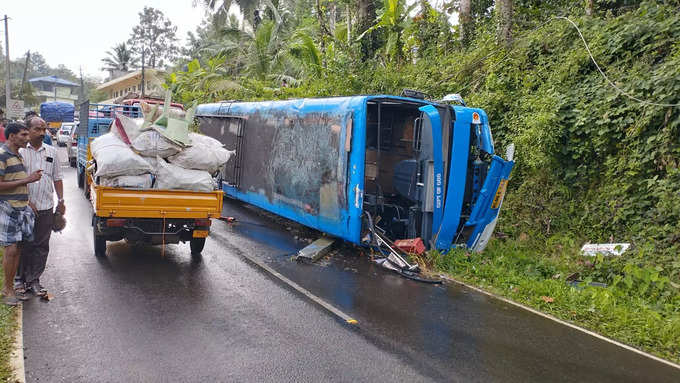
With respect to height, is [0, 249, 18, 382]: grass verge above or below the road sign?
below

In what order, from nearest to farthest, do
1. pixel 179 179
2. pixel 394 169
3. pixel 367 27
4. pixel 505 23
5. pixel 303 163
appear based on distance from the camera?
pixel 179 179 < pixel 394 169 < pixel 303 163 < pixel 505 23 < pixel 367 27

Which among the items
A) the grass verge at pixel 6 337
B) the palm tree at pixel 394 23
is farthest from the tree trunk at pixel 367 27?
the grass verge at pixel 6 337

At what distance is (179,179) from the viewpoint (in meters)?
7.87

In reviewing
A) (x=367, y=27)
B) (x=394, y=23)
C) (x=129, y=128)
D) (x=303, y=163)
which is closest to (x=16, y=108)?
(x=367, y=27)

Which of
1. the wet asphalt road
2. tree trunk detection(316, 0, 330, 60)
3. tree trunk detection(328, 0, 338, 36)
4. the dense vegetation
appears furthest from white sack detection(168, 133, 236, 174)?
tree trunk detection(328, 0, 338, 36)

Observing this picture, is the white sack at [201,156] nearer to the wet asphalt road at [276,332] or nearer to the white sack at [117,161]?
the white sack at [117,161]

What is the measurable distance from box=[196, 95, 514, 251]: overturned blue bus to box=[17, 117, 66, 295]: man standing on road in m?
4.30

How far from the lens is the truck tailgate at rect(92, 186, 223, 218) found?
7277 millimetres

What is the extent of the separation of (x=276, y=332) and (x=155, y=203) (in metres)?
3.12

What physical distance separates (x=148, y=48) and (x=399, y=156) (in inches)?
2868

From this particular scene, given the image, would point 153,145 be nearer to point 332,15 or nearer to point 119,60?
point 332,15

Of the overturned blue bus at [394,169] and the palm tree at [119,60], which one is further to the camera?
the palm tree at [119,60]

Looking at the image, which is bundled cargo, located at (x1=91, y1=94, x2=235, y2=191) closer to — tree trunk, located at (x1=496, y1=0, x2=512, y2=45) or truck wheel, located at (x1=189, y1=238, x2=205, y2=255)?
truck wheel, located at (x1=189, y1=238, x2=205, y2=255)

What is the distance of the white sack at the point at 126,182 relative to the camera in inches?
298
